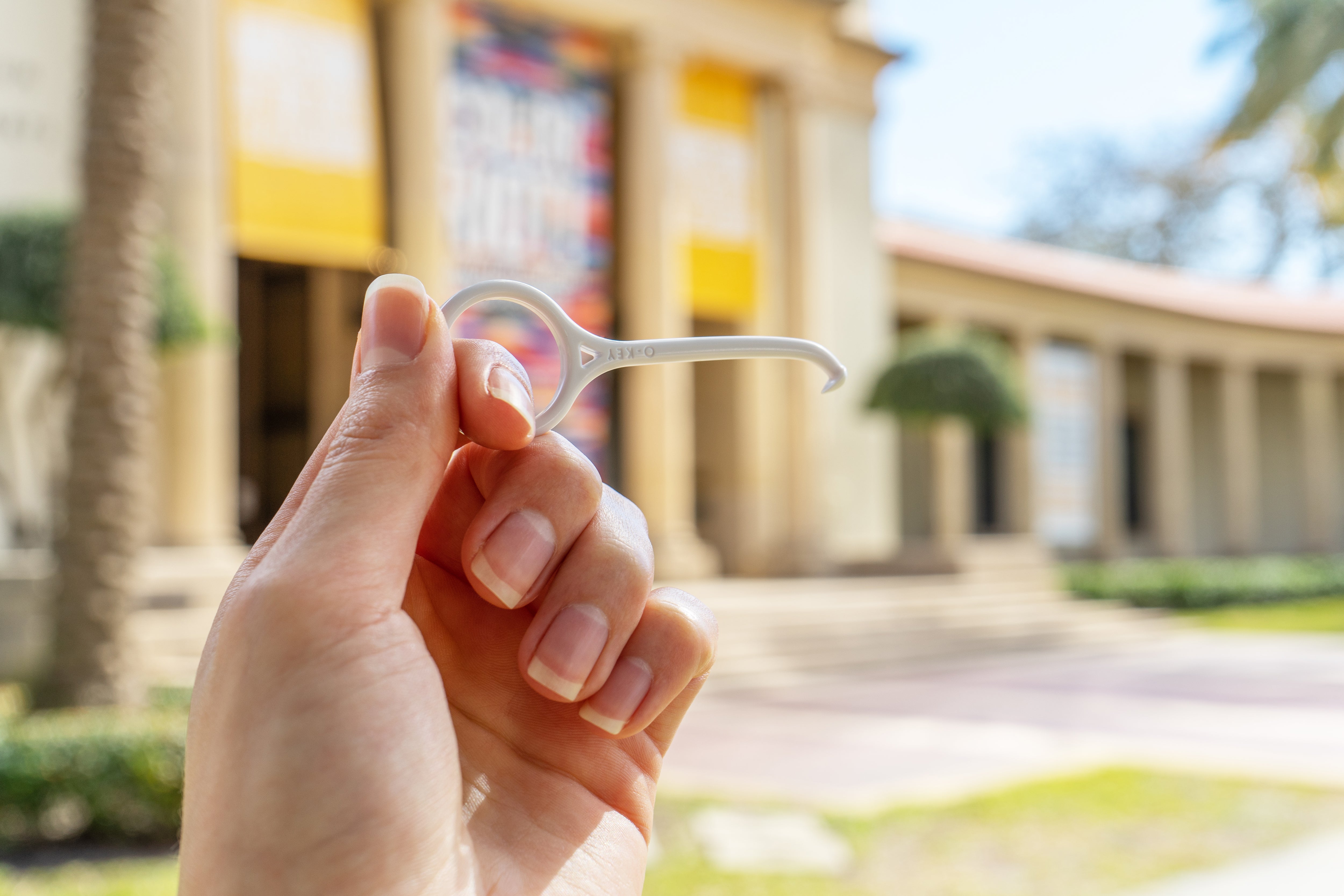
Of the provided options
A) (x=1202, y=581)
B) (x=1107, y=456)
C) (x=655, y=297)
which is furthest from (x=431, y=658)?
(x=1107, y=456)

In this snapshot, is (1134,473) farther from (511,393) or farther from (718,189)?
(511,393)

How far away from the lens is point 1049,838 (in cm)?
586

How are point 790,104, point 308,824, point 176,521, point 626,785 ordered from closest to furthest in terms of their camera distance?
point 308,824 → point 626,785 → point 176,521 → point 790,104

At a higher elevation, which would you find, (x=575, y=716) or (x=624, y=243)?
(x=624, y=243)

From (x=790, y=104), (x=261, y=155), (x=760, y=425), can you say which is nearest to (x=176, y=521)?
(x=261, y=155)

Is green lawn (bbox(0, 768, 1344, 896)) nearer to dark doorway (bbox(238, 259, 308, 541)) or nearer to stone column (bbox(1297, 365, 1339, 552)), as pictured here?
dark doorway (bbox(238, 259, 308, 541))

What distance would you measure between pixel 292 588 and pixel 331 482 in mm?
108

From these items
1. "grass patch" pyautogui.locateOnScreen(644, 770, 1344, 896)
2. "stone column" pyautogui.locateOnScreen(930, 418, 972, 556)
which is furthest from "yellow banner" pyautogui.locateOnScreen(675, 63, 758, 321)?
"grass patch" pyautogui.locateOnScreen(644, 770, 1344, 896)

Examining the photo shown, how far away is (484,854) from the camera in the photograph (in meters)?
1.29

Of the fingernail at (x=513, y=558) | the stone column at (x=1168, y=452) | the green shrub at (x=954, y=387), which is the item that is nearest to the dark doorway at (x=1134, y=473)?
the stone column at (x=1168, y=452)

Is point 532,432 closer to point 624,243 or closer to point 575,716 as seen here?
point 575,716

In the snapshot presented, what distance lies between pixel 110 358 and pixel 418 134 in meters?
7.82

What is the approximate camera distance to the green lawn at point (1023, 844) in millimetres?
5031

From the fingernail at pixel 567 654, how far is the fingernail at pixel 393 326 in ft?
1.04
